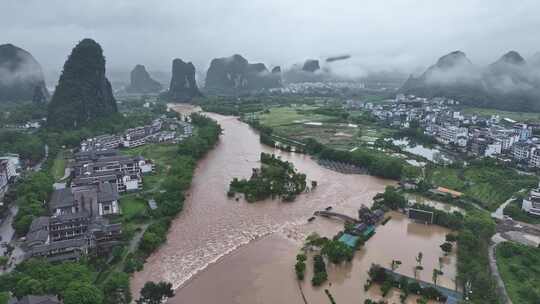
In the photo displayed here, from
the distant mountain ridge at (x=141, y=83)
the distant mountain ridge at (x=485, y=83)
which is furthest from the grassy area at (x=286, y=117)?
the distant mountain ridge at (x=141, y=83)

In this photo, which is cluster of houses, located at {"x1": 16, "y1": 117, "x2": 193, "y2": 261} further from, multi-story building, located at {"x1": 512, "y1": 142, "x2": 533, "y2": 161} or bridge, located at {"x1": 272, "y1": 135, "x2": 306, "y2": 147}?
multi-story building, located at {"x1": 512, "y1": 142, "x2": 533, "y2": 161}

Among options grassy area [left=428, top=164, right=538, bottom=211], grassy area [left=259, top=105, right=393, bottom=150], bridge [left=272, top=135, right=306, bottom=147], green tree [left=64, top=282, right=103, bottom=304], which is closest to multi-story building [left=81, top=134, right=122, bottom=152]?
bridge [left=272, top=135, right=306, bottom=147]

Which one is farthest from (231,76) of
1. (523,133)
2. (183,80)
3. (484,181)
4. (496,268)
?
(496,268)

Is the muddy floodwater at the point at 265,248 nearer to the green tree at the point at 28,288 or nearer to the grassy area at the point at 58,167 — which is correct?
the green tree at the point at 28,288

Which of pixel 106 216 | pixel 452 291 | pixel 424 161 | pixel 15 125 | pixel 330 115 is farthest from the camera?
pixel 330 115

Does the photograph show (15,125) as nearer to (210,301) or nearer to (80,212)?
(80,212)

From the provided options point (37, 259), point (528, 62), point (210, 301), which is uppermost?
point (528, 62)

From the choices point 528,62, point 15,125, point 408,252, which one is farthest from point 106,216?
point 528,62
